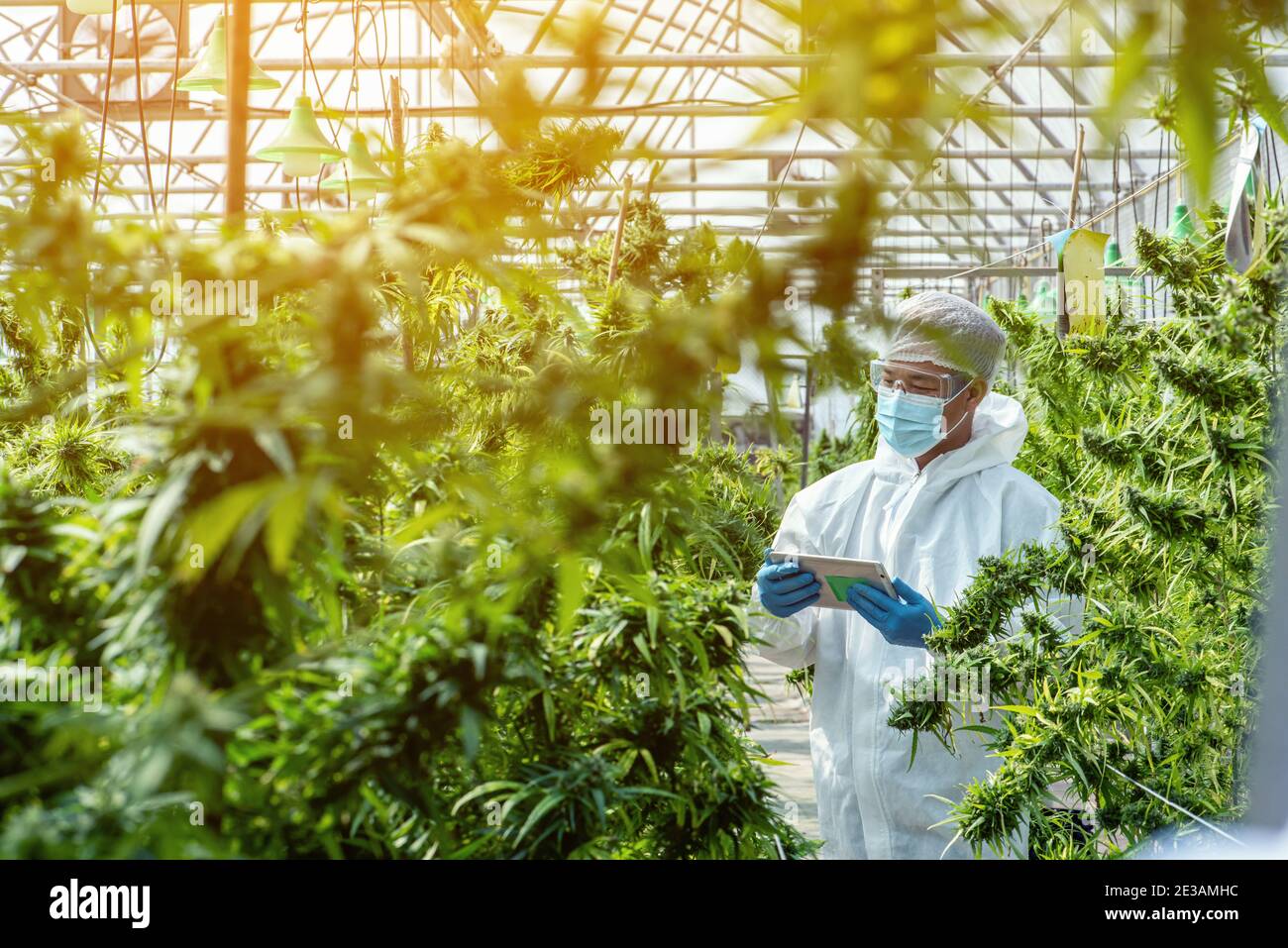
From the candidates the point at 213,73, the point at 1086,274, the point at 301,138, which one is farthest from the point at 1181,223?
the point at 213,73

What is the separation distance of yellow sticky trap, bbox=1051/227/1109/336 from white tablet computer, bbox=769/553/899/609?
3.49 ft

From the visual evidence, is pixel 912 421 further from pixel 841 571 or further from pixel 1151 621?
pixel 1151 621

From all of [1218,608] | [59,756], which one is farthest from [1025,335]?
[59,756]

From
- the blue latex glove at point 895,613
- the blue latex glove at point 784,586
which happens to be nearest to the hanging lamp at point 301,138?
the blue latex glove at point 784,586

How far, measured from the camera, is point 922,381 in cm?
246

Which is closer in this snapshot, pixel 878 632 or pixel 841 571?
pixel 841 571

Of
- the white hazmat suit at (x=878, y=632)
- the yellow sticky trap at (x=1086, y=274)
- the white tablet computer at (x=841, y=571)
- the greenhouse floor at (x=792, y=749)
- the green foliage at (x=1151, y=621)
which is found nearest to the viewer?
the green foliage at (x=1151, y=621)

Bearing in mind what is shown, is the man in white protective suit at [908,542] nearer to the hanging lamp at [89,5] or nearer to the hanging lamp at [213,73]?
the hanging lamp at [213,73]

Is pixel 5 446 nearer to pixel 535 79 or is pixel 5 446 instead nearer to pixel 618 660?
pixel 618 660

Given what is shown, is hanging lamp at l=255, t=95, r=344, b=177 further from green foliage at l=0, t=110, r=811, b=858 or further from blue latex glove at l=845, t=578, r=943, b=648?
green foliage at l=0, t=110, r=811, b=858

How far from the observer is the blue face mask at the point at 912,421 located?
2434mm

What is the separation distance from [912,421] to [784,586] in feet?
1.89
